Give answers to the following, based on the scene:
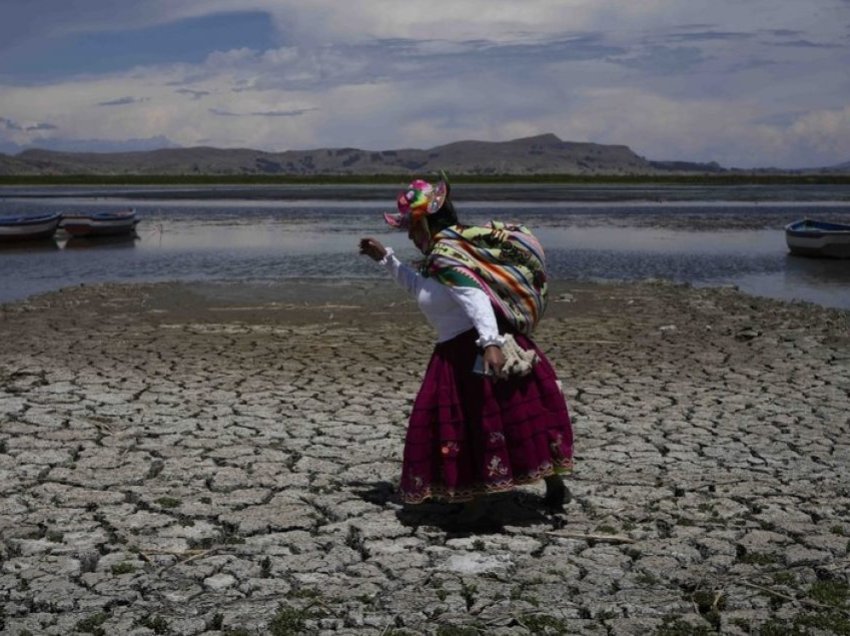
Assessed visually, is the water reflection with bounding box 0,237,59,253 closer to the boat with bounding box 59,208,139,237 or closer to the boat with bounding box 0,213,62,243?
the boat with bounding box 0,213,62,243

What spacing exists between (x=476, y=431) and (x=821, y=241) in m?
24.0

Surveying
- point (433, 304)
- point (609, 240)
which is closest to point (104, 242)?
point (609, 240)

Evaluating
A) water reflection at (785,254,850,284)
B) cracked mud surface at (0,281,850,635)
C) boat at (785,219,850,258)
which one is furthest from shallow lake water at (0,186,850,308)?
cracked mud surface at (0,281,850,635)

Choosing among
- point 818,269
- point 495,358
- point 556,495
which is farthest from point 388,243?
point 495,358

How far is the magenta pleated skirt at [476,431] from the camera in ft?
18.3

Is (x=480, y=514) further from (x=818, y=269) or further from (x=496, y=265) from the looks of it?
(x=818, y=269)

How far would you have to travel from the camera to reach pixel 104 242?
114 ft

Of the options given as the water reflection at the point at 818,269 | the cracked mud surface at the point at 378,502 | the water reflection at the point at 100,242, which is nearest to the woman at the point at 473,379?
the cracked mud surface at the point at 378,502

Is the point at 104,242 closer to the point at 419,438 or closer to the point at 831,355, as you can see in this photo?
the point at 831,355

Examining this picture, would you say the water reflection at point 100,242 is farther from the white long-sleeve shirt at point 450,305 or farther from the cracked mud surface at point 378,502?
the white long-sleeve shirt at point 450,305

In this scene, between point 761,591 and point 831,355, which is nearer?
point 761,591

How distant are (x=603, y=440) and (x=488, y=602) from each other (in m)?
2.89

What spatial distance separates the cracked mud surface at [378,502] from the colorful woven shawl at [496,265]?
Result: 1137mm

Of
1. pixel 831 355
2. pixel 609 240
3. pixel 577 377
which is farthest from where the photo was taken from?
pixel 609 240
